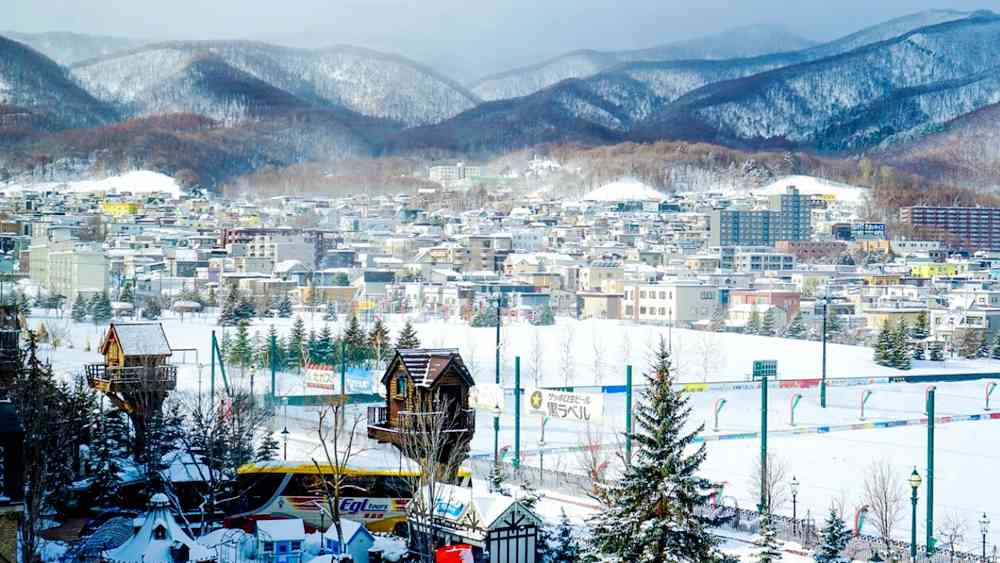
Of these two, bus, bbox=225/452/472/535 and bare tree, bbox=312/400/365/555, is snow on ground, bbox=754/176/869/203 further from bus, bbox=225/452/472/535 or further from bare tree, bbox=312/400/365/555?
bus, bbox=225/452/472/535

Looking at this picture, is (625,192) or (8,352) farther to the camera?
(625,192)

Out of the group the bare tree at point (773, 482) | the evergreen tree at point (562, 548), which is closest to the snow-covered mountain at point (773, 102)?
the bare tree at point (773, 482)

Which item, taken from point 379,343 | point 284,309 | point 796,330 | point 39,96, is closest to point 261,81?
point 39,96

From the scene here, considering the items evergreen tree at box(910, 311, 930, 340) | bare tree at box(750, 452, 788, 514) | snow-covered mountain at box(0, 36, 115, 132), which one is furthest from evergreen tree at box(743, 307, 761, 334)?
snow-covered mountain at box(0, 36, 115, 132)

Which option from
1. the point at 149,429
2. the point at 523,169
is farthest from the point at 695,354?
the point at 523,169

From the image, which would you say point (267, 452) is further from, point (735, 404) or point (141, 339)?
point (735, 404)

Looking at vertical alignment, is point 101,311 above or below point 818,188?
below

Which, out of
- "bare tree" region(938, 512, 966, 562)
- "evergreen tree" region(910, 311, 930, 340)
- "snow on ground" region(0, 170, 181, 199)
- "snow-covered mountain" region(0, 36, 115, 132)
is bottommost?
"bare tree" region(938, 512, 966, 562)
